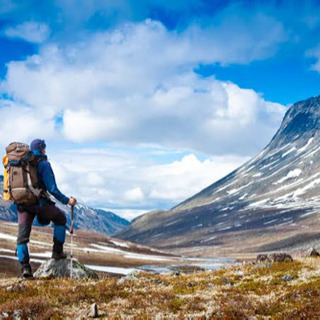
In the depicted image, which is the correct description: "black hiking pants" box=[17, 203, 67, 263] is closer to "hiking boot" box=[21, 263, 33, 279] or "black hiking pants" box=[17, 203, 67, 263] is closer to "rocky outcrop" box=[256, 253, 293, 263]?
"hiking boot" box=[21, 263, 33, 279]

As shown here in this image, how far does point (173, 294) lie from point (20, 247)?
622 centimetres

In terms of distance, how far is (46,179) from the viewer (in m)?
15.7

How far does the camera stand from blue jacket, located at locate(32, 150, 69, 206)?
15.7 m

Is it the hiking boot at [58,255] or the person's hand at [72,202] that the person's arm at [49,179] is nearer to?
the person's hand at [72,202]

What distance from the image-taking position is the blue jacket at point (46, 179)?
15695 mm

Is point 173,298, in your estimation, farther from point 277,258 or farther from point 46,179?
point 277,258

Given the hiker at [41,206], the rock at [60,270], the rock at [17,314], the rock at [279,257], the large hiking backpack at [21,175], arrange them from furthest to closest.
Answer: the rock at [279,257] → the rock at [60,270] → the hiker at [41,206] → the large hiking backpack at [21,175] → the rock at [17,314]

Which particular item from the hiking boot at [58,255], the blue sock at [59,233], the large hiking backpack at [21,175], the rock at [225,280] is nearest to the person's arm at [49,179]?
the large hiking backpack at [21,175]

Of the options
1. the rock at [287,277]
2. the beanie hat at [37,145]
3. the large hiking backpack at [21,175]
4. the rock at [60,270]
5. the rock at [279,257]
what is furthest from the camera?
the rock at [279,257]

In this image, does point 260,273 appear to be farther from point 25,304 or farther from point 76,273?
point 25,304

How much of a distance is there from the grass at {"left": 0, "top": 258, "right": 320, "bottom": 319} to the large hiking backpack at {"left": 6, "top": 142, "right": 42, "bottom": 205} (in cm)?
314

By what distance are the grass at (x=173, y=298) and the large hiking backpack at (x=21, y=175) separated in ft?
10.3

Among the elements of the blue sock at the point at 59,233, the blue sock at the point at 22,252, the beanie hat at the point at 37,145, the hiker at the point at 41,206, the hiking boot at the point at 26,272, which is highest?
the beanie hat at the point at 37,145

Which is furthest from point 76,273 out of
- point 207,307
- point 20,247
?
point 207,307
